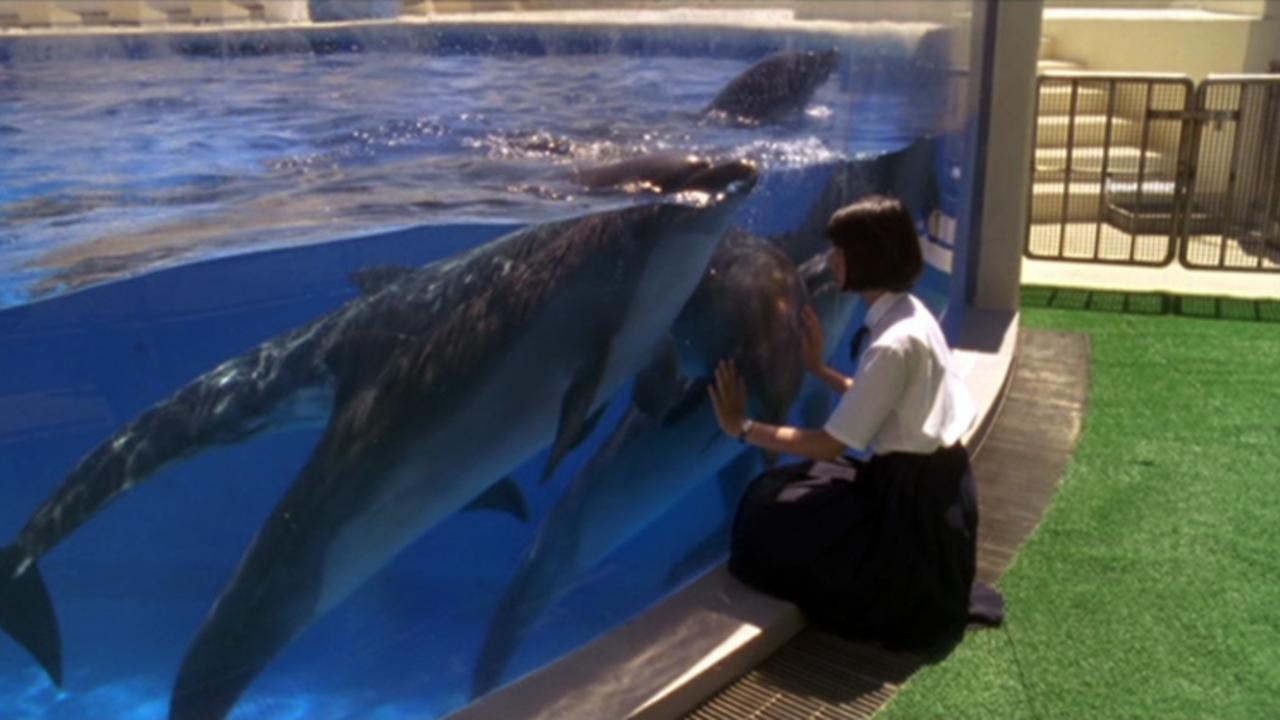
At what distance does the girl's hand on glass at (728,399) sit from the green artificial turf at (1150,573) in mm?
1007

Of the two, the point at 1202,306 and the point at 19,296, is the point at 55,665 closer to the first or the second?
the point at 19,296

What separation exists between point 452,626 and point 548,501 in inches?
19.7

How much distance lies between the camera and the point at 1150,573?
5066mm

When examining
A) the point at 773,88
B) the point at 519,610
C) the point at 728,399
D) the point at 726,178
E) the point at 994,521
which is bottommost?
the point at 994,521

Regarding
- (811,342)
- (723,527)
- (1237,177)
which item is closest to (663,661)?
(723,527)

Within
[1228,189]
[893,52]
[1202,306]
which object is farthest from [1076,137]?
[893,52]

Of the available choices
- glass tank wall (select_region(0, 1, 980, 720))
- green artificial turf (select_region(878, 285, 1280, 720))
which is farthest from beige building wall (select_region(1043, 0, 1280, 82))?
glass tank wall (select_region(0, 1, 980, 720))

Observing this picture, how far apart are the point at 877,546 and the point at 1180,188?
6.89m

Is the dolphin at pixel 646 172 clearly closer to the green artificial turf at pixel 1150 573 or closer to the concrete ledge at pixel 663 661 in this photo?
the concrete ledge at pixel 663 661

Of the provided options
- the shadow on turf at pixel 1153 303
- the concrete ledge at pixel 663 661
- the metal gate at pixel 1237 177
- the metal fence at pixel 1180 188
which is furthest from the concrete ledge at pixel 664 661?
the metal gate at pixel 1237 177

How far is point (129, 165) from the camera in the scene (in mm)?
3514

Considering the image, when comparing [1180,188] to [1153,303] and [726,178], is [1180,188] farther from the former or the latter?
[726,178]

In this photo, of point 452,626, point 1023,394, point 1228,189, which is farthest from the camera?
point 1228,189

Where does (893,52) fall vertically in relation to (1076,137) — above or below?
above
